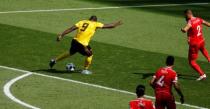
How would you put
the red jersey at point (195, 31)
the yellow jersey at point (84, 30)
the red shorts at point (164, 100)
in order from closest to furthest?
the red shorts at point (164, 100)
the red jersey at point (195, 31)
the yellow jersey at point (84, 30)

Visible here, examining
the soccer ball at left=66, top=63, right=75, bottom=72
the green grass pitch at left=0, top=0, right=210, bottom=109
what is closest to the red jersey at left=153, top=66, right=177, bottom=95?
the green grass pitch at left=0, top=0, right=210, bottom=109

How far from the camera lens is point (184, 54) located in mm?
26344

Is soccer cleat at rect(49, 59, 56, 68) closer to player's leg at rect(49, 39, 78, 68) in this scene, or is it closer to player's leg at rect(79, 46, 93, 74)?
player's leg at rect(49, 39, 78, 68)

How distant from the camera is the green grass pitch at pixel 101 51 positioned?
19.8 m

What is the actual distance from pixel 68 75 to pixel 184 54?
6.00m

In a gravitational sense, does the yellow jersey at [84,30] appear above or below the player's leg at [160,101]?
above

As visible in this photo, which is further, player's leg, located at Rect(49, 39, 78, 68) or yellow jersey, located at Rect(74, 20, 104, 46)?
player's leg, located at Rect(49, 39, 78, 68)

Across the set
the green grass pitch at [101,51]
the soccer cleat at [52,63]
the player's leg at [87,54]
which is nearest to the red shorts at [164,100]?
the green grass pitch at [101,51]

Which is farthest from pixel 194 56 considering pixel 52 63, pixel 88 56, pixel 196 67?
pixel 52 63

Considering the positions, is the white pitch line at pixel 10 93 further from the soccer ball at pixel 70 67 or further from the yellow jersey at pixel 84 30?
the yellow jersey at pixel 84 30

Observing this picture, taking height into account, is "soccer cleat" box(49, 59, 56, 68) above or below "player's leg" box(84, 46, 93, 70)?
below

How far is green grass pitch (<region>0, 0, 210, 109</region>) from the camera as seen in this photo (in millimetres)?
19797

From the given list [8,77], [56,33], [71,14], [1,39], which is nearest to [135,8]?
[71,14]

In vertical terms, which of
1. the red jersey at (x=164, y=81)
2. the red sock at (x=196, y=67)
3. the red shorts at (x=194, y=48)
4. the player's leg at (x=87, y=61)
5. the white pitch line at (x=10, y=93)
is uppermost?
the red shorts at (x=194, y=48)
